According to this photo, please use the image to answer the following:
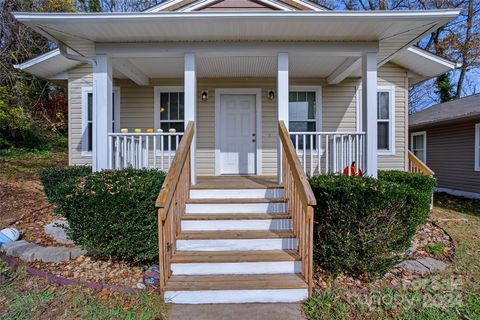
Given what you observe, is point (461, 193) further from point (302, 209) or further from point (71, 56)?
point (71, 56)

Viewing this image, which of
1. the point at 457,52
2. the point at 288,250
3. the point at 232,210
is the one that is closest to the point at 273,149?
the point at 232,210

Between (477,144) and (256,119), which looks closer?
(256,119)

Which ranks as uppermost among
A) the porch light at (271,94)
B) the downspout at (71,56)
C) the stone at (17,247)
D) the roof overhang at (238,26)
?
the roof overhang at (238,26)

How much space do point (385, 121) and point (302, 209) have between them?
510 cm

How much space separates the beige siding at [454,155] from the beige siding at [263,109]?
4461 mm

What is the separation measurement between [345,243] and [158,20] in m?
3.86

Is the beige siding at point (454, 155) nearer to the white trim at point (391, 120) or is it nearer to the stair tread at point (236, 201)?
the white trim at point (391, 120)

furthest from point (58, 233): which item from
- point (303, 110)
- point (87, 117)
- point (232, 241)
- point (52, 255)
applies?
point (303, 110)

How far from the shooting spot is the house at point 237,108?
339 centimetres

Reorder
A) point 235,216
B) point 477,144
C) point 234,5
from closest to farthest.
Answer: point 235,216 → point 234,5 → point 477,144

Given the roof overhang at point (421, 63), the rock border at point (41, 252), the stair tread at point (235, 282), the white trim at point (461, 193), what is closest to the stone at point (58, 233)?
the rock border at point (41, 252)

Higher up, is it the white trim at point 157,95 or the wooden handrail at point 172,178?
the white trim at point 157,95

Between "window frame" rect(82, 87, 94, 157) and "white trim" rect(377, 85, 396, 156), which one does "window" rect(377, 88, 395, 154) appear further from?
"window frame" rect(82, 87, 94, 157)

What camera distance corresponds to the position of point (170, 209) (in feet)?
10.8
